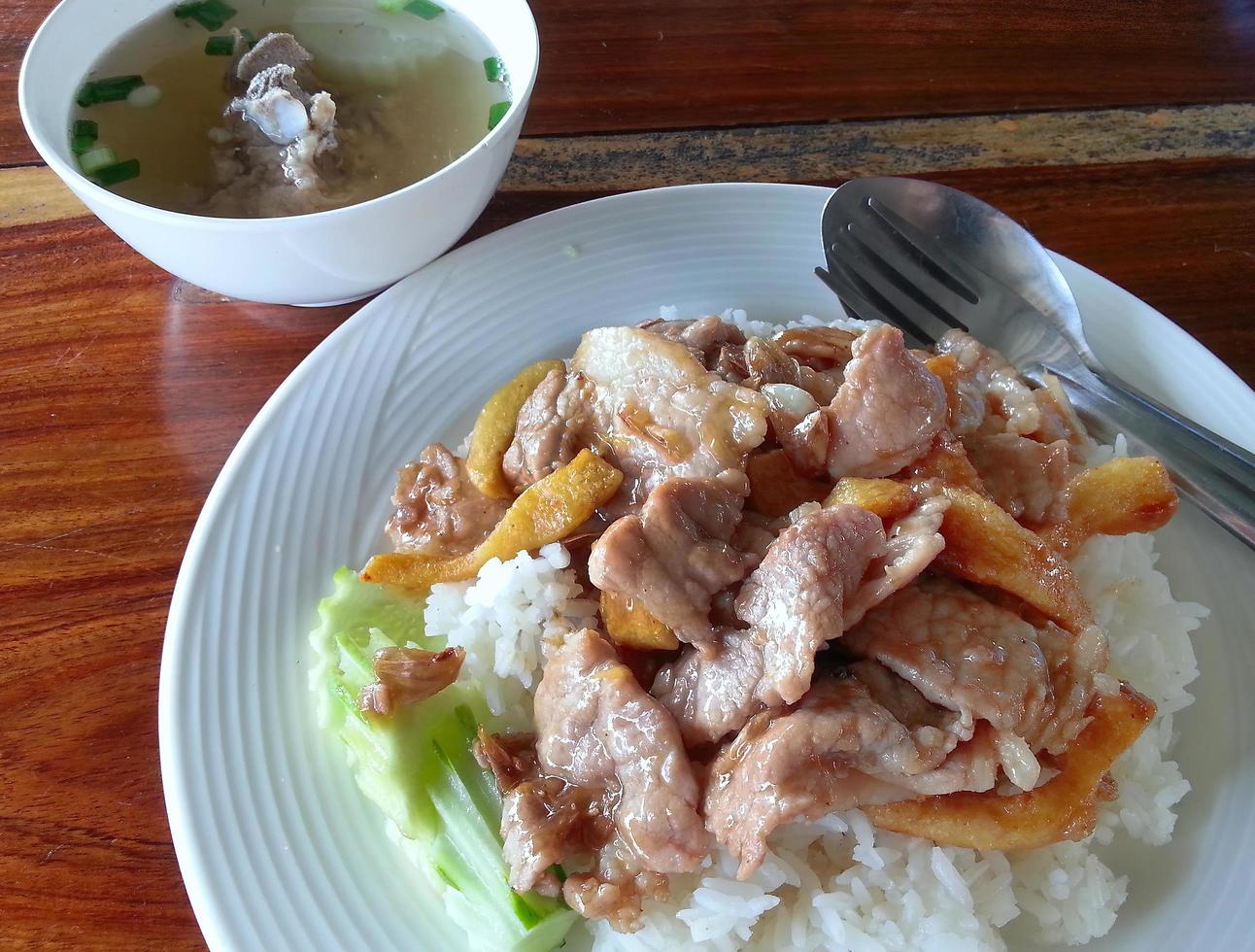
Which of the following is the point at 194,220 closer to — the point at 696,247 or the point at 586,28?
the point at 696,247

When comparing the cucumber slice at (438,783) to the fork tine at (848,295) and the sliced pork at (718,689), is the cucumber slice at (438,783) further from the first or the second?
the fork tine at (848,295)

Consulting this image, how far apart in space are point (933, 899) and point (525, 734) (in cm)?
83

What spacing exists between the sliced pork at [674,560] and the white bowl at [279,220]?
984 mm

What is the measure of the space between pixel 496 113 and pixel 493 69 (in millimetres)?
171

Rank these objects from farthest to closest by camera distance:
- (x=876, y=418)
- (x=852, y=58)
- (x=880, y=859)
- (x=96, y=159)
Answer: (x=852, y=58)
(x=96, y=159)
(x=876, y=418)
(x=880, y=859)

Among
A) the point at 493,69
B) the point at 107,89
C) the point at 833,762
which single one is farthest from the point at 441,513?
the point at 107,89

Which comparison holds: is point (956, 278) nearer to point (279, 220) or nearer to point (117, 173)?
point (279, 220)

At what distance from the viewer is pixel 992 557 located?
172 cm

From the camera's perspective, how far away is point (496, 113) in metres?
2.52

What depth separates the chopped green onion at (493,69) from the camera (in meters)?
2.57

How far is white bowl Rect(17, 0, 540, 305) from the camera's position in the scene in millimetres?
2021

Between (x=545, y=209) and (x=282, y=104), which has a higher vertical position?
(x=282, y=104)

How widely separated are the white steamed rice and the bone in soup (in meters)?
1.21

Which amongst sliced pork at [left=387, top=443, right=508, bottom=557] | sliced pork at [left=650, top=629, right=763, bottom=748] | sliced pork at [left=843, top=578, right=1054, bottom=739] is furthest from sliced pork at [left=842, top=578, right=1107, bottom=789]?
sliced pork at [left=387, top=443, right=508, bottom=557]
